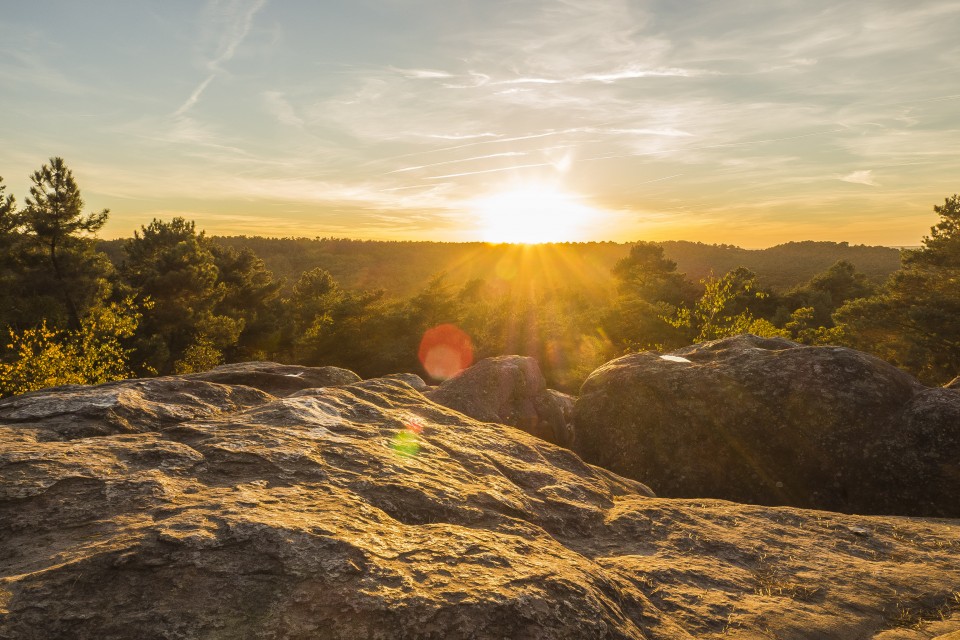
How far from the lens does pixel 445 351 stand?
39.2m

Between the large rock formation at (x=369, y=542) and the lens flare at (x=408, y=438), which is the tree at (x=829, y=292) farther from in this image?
the lens flare at (x=408, y=438)

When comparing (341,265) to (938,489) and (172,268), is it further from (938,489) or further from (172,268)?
(938,489)

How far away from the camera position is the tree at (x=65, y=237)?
25.9 metres

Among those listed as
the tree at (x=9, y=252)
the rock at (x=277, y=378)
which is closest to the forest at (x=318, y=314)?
the tree at (x=9, y=252)

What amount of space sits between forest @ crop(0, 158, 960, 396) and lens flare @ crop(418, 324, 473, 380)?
1.62 ft

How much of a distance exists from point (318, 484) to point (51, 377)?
1915 centimetres

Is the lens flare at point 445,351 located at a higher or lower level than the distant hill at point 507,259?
lower

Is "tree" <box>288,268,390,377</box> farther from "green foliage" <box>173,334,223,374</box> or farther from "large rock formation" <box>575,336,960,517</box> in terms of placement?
"large rock formation" <box>575,336,960,517</box>

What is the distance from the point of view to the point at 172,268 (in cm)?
3198

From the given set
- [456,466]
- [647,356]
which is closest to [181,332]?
[647,356]

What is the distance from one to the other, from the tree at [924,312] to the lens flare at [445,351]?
1023 inches

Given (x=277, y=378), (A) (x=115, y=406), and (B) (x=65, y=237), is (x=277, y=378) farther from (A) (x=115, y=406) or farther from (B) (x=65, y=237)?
(B) (x=65, y=237)

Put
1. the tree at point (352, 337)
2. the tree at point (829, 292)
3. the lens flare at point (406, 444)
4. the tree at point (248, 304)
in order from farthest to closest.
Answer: the tree at point (829, 292) < the tree at point (248, 304) < the tree at point (352, 337) < the lens flare at point (406, 444)

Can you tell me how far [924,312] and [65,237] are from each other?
4685 cm
